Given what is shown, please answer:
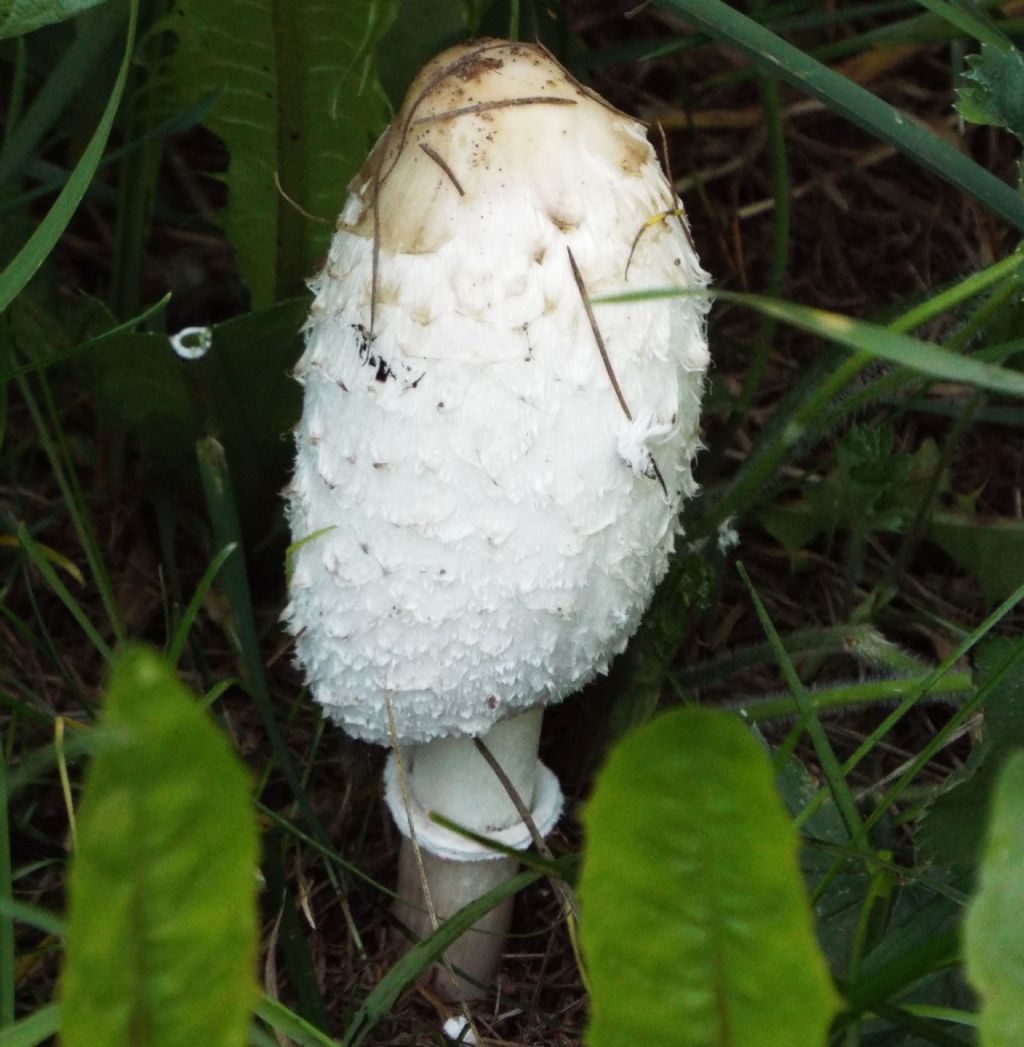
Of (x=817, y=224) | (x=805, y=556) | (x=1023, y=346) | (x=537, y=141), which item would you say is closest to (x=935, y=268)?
(x=817, y=224)

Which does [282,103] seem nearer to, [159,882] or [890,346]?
[890,346]

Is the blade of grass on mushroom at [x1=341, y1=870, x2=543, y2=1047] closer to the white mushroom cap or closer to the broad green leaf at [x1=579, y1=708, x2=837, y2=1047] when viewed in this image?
the white mushroom cap

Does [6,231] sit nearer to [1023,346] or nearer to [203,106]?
[203,106]

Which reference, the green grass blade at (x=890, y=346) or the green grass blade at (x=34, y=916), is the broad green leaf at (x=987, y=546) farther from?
the green grass blade at (x=34, y=916)

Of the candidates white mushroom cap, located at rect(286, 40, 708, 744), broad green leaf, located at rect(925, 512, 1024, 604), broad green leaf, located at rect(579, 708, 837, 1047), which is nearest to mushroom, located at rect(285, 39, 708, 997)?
white mushroom cap, located at rect(286, 40, 708, 744)

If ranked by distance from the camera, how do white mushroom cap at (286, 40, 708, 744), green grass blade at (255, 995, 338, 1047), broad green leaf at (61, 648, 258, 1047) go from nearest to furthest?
broad green leaf at (61, 648, 258, 1047) → green grass blade at (255, 995, 338, 1047) → white mushroom cap at (286, 40, 708, 744)
